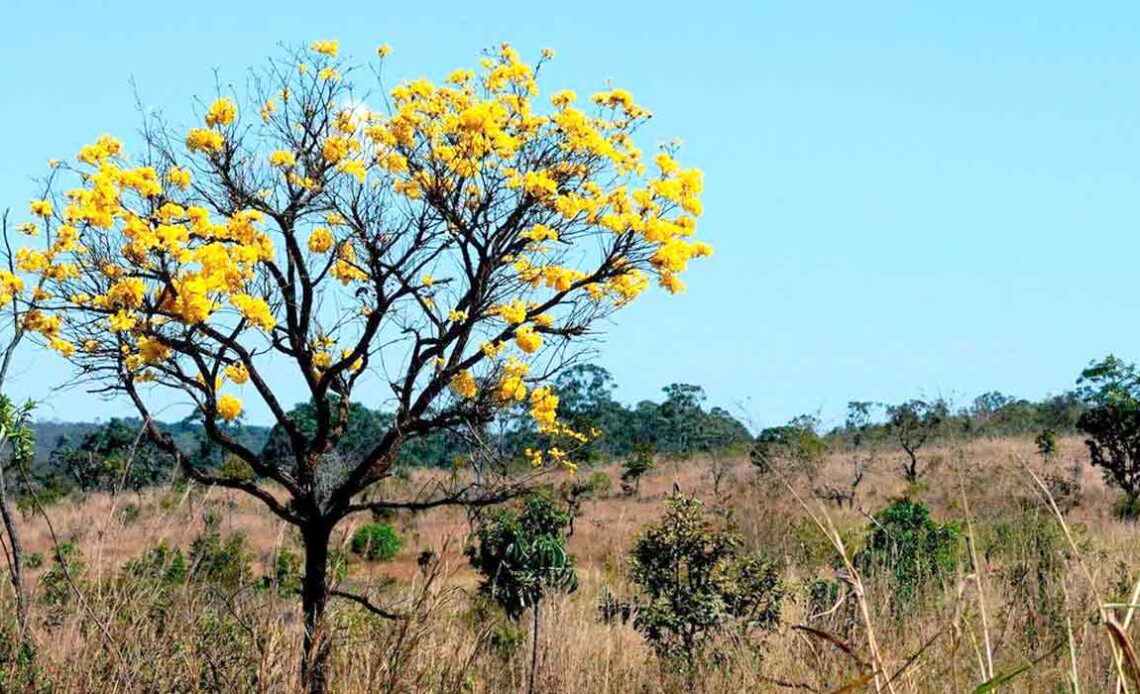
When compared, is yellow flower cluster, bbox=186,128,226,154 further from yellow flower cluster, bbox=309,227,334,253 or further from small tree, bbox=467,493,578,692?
small tree, bbox=467,493,578,692

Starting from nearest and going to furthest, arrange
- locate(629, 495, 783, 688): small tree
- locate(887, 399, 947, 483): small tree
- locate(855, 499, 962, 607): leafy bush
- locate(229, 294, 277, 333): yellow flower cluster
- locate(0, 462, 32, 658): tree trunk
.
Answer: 1. locate(0, 462, 32, 658): tree trunk
2. locate(229, 294, 277, 333): yellow flower cluster
3. locate(629, 495, 783, 688): small tree
4. locate(855, 499, 962, 607): leafy bush
5. locate(887, 399, 947, 483): small tree

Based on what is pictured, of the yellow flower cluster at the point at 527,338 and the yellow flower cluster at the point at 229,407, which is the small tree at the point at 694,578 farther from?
the yellow flower cluster at the point at 229,407

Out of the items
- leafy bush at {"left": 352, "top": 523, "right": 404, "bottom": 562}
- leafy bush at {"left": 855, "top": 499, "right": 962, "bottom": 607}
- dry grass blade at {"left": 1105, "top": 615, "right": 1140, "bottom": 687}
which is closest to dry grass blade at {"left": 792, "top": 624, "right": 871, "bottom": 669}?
dry grass blade at {"left": 1105, "top": 615, "right": 1140, "bottom": 687}

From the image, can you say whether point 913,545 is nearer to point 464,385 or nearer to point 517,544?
point 517,544

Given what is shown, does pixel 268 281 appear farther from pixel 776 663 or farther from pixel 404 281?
pixel 776 663

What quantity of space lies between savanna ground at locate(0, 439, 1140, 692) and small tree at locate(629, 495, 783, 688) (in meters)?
0.19

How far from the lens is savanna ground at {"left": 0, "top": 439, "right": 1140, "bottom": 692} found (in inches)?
128

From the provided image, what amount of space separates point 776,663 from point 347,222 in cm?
398

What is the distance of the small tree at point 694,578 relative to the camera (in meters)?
8.59

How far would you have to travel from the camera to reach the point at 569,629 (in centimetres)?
686

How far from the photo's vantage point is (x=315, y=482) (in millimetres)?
8234

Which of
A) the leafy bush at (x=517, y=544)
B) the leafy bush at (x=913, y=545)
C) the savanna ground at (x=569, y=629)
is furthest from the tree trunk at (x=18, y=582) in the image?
the leafy bush at (x=913, y=545)

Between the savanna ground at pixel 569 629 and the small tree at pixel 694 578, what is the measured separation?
0.19m

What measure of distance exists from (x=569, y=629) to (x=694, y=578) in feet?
7.13
